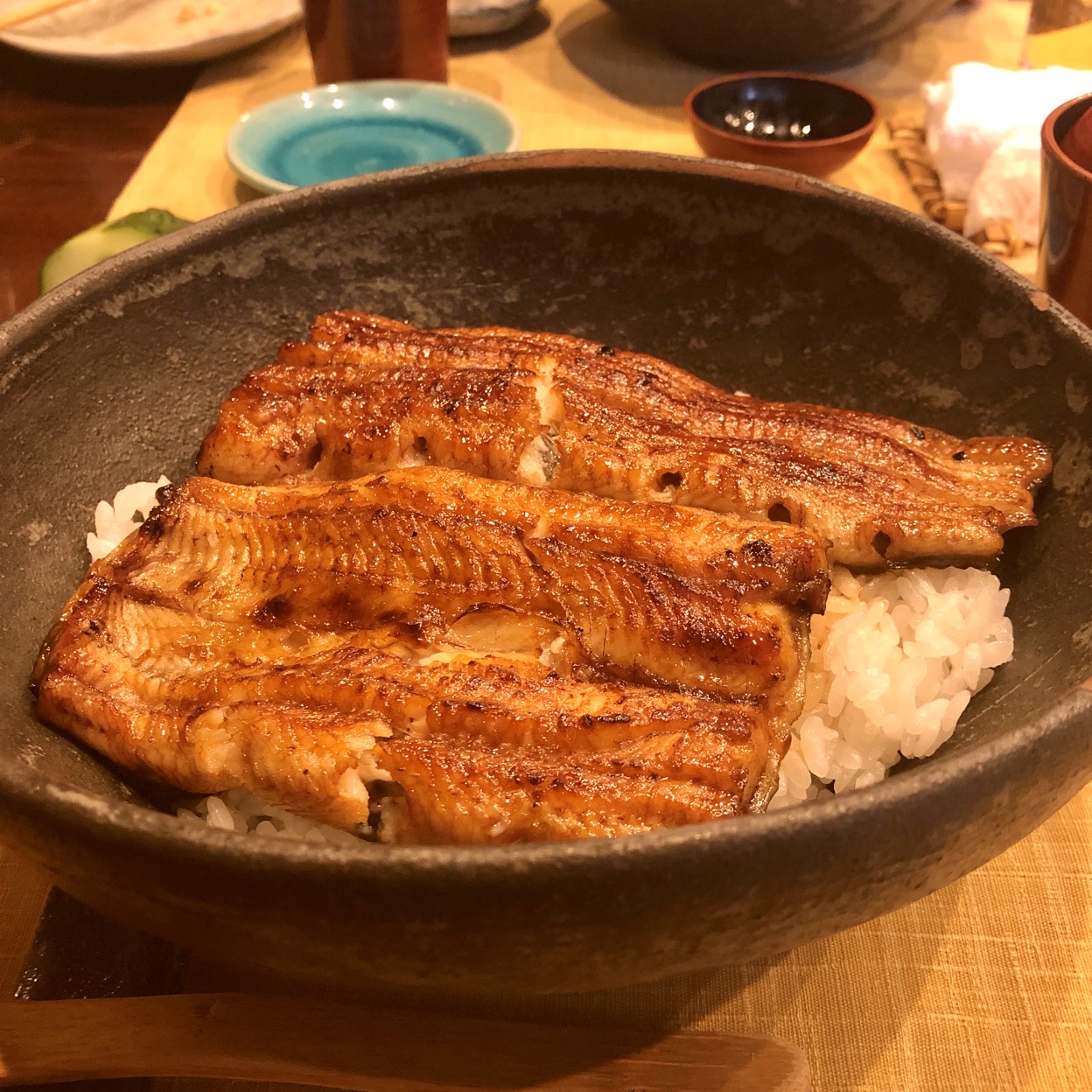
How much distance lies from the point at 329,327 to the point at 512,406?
509 mm

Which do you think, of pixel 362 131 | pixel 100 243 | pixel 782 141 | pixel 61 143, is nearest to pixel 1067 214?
pixel 782 141

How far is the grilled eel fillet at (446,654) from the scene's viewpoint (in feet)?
4.49

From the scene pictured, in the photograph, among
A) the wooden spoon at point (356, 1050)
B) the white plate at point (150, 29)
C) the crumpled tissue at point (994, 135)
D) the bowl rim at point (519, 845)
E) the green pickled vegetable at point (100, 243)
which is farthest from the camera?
the white plate at point (150, 29)

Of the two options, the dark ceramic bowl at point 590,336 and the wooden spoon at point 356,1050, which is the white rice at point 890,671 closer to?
the dark ceramic bowl at point 590,336

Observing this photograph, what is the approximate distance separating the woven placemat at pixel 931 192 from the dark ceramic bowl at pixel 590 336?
112cm

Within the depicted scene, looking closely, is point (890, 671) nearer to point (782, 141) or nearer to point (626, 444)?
point (626, 444)

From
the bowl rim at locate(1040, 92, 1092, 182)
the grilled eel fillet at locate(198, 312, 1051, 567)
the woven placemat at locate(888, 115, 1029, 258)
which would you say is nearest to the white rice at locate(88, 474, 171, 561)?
the grilled eel fillet at locate(198, 312, 1051, 567)

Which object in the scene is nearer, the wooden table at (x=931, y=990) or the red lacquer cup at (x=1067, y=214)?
the wooden table at (x=931, y=990)

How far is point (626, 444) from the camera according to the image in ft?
5.97

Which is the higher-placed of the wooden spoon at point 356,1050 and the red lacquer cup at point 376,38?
the red lacquer cup at point 376,38

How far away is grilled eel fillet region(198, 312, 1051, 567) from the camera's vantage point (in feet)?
5.75

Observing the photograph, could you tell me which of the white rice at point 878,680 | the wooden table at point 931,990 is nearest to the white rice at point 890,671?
the white rice at point 878,680

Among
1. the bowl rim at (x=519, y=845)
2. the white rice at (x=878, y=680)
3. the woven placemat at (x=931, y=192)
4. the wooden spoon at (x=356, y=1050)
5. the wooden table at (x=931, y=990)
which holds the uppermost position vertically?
the bowl rim at (x=519, y=845)

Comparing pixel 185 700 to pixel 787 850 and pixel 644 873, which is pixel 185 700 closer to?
pixel 644 873
